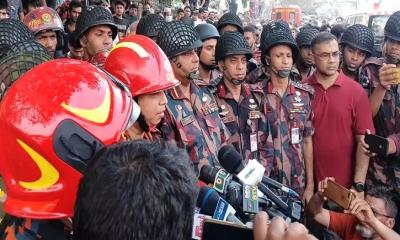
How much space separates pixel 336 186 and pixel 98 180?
172 cm

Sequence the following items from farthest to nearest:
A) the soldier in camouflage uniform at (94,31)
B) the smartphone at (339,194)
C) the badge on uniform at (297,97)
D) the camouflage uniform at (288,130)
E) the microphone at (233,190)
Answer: the soldier in camouflage uniform at (94,31) < the badge on uniform at (297,97) < the camouflage uniform at (288,130) < the smartphone at (339,194) < the microphone at (233,190)

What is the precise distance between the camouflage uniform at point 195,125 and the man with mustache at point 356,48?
5.96ft

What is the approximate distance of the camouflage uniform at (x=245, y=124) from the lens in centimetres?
336

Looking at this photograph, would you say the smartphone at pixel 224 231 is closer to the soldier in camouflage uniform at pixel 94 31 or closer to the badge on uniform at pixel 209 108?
the badge on uniform at pixel 209 108

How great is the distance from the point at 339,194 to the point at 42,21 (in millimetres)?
2984

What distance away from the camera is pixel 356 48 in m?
4.17

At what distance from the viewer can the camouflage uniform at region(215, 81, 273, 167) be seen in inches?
132

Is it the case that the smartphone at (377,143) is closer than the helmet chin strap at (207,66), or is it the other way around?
the smartphone at (377,143)

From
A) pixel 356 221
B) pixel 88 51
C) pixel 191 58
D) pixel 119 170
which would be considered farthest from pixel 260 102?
pixel 119 170

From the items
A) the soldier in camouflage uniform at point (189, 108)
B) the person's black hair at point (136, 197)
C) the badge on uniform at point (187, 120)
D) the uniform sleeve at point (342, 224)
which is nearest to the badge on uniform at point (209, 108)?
the soldier in camouflage uniform at point (189, 108)

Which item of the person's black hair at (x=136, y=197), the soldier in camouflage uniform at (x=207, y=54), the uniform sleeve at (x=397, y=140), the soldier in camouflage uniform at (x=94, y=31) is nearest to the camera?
the person's black hair at (x=136, y=197)

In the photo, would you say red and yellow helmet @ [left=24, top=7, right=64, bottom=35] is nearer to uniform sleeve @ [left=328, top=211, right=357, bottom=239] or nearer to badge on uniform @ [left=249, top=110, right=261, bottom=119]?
badge on uniform @ [left=249, top=110, right=261, bottom=119]

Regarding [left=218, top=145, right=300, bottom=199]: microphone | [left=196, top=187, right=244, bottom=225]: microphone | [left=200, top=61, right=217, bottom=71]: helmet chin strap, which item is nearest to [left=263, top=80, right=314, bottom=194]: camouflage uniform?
[left=200, top=61, right=217, bottom=71]: helmet chin strap

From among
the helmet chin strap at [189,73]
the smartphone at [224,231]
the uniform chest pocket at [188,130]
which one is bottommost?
the uniform chest pocket at [188,130]
